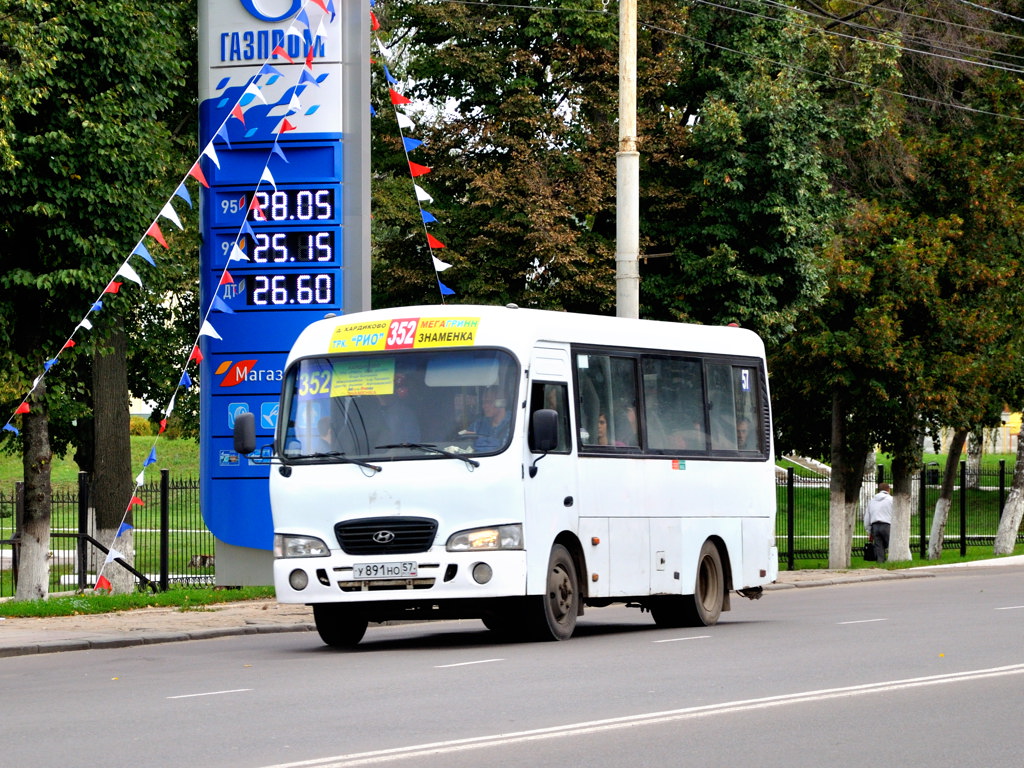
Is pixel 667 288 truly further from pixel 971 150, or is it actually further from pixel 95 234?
pixel 95 234

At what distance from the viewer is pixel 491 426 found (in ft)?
52.6

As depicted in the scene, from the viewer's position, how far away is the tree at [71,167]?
22.0 metres

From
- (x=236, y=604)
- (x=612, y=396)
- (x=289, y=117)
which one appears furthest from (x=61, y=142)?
(x=612, y=396)

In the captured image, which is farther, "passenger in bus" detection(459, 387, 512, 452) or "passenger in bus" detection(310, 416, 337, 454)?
"passenger in bus" detection(310, 416, 337, 454)

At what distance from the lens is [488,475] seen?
51.8 ft

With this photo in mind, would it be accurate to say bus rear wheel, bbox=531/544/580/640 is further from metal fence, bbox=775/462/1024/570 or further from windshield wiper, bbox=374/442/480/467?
metal fence, bbox=775/462/1024/570

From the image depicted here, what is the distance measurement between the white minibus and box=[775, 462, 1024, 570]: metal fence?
62.3ft

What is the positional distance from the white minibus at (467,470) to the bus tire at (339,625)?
19mm

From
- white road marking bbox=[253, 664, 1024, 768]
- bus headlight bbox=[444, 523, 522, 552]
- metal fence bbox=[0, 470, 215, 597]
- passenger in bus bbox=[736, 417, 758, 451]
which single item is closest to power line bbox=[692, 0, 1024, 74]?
metal fence bbox=[0, 470, 215, 597]

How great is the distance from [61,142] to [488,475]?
8.78 metres

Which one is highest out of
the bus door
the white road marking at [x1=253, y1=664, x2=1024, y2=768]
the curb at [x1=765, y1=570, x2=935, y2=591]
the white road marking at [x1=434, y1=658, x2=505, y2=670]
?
the bus door

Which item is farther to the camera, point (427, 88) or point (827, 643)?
point (427, 88)

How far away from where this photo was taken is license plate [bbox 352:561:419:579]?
51.4 feet

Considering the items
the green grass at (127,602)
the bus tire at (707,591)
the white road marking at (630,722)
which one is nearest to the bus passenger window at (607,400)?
the bus tire at (707,591)
